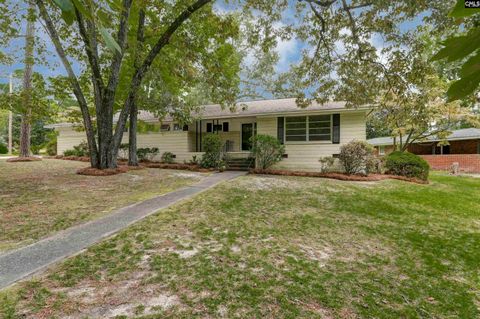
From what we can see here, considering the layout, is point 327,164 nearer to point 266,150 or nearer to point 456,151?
point 266,150

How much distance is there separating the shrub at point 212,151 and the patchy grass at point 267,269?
7.80 meters

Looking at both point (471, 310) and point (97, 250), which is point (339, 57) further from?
point (97, 250)

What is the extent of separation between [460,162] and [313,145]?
15.6 meters

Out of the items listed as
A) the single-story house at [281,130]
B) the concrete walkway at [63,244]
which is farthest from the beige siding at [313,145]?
the concrete walkway at [63,244]

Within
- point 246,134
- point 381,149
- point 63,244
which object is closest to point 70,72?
point 63,244

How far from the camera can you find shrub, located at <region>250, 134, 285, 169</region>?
13328mm

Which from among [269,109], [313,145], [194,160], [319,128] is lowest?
[194,160]

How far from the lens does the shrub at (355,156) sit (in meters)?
12.6

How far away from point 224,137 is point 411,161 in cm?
1092

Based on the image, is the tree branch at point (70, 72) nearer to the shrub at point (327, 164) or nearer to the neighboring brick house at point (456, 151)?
the shrub at point (327, 164)

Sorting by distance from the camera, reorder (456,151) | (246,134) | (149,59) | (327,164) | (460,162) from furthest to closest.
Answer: (456,151) → (460,162) → (246,134) → (327,164) → (149,59)

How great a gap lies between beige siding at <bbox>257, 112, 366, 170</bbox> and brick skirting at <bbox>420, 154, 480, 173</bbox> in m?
13.7

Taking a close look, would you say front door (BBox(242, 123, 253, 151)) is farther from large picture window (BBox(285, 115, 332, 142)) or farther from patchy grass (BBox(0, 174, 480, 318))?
patchy grass (BBox(0, 174, 480, 318))

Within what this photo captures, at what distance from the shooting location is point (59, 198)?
6.73 metres
